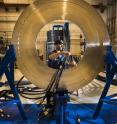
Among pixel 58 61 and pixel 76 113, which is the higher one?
pixel 58 61

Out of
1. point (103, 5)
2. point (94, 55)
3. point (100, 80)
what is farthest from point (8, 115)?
point (103, 5)

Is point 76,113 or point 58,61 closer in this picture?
point 58,61

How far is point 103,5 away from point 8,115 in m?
7.70

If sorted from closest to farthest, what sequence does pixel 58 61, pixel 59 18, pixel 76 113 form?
pixel 59 18, pixel 58 61, pixel 76 113

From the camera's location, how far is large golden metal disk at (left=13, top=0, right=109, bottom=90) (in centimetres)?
284

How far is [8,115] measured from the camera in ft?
10.9

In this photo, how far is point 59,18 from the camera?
2967 mm

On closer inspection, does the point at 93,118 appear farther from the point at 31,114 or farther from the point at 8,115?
the point at 8,115

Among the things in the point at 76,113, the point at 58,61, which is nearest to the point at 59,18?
the point at 58,61

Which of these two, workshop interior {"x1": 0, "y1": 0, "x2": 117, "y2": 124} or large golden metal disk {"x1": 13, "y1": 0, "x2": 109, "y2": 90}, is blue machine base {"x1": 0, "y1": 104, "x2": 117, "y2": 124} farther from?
large golden metal disk {"x1": 13, "y1": 0, "x2": 109, "y2": 90}

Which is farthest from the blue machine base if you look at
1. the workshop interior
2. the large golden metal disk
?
the large golden metal disk

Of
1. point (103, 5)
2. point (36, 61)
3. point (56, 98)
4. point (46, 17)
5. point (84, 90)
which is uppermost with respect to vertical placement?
point (103, 5)

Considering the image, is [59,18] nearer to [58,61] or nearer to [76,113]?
[58,61]

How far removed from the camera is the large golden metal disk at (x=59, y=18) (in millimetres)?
2844
